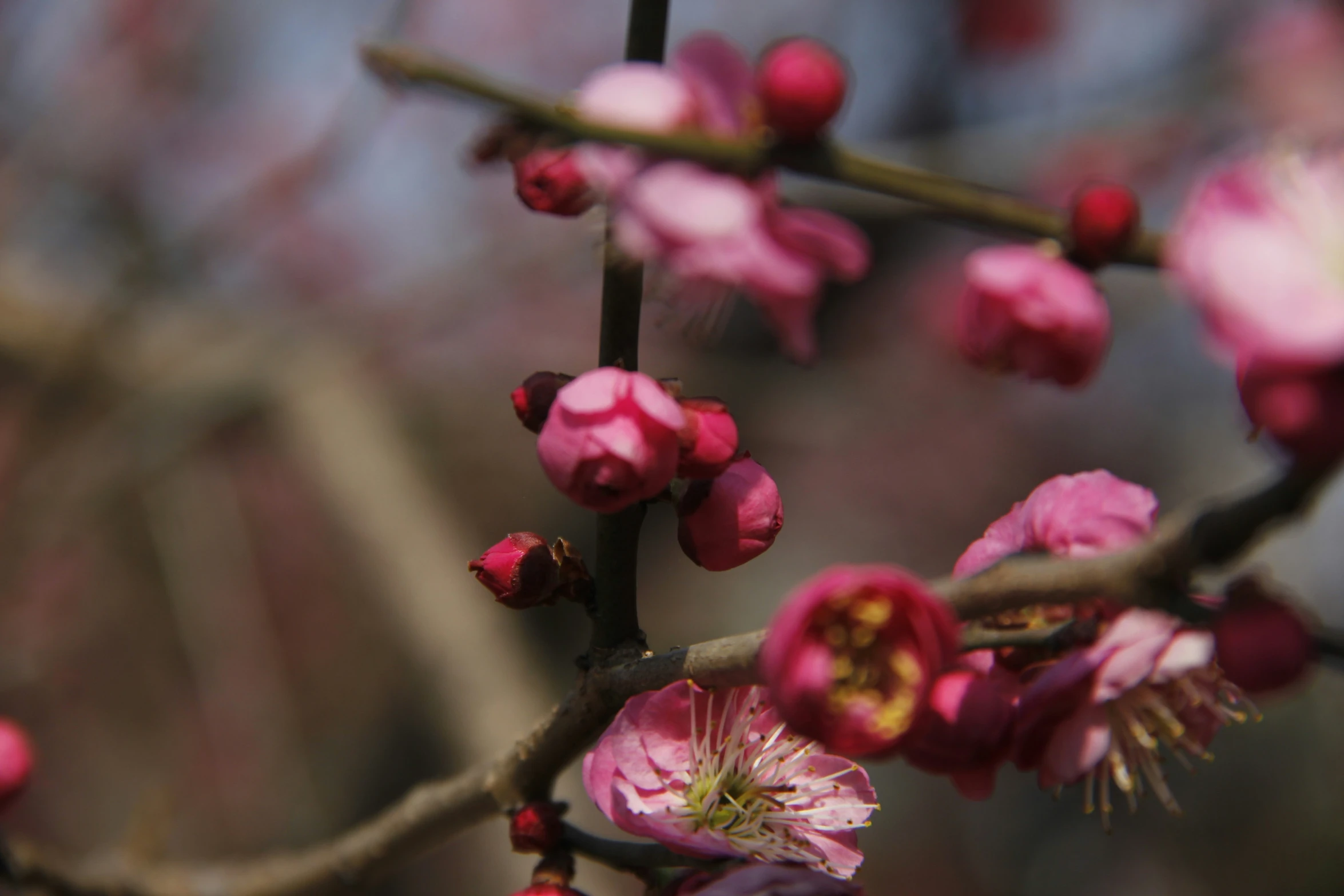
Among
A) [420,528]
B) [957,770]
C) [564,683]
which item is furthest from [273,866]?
[564,683]

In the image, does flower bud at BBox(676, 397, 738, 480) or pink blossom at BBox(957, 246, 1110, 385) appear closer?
pink blossom at BBox(957, 246, 1110, 385)

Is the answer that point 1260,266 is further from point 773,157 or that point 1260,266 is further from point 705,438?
point 705,438

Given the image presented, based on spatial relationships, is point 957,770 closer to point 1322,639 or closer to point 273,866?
point 1322,639

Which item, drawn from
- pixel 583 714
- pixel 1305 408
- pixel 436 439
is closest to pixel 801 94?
pixel 1305 408

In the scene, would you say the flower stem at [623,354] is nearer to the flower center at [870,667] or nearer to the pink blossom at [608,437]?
the pink blossom at [608,437]

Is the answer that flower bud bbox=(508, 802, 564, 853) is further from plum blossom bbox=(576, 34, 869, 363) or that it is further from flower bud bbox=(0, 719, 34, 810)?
flower bud bbox=(0, 719, 34, 810)

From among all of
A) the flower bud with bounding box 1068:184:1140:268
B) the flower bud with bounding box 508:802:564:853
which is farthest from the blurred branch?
the flower bud with bounding box 508:802:564:853
